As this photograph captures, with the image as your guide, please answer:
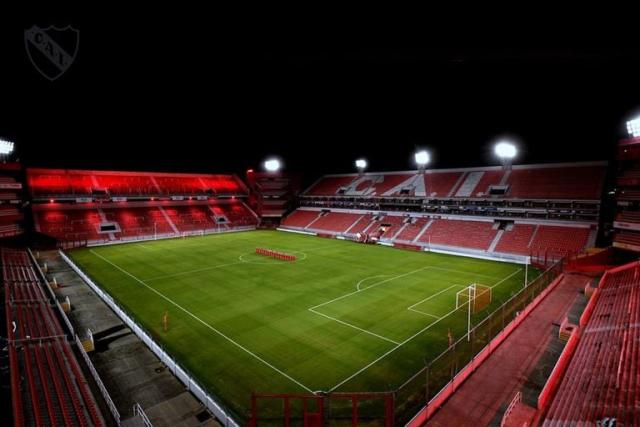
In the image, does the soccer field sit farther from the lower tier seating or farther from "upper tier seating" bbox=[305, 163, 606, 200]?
"upper tier seating" bbox=[305, 163, 606, 200]

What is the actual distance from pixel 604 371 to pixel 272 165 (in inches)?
2141

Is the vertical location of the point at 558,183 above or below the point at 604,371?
above

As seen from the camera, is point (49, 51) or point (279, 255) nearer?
point (49, 51)

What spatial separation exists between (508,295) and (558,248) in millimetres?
Result: 13134

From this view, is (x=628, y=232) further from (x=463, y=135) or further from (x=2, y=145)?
(x=2, y=145)

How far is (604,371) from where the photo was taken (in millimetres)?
10367

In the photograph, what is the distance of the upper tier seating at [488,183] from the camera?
34375 mm

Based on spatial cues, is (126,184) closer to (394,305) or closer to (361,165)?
(361,165)

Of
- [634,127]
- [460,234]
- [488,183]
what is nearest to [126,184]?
[460,234]

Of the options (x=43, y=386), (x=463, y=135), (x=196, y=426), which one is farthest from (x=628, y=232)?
(x=43, y=386)

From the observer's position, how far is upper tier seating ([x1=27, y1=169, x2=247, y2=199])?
45938mm

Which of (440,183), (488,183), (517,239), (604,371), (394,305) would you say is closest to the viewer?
(604,371)

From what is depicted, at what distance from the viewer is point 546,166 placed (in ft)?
128

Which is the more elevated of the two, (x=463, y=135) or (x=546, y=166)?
(x=463, y=135)
